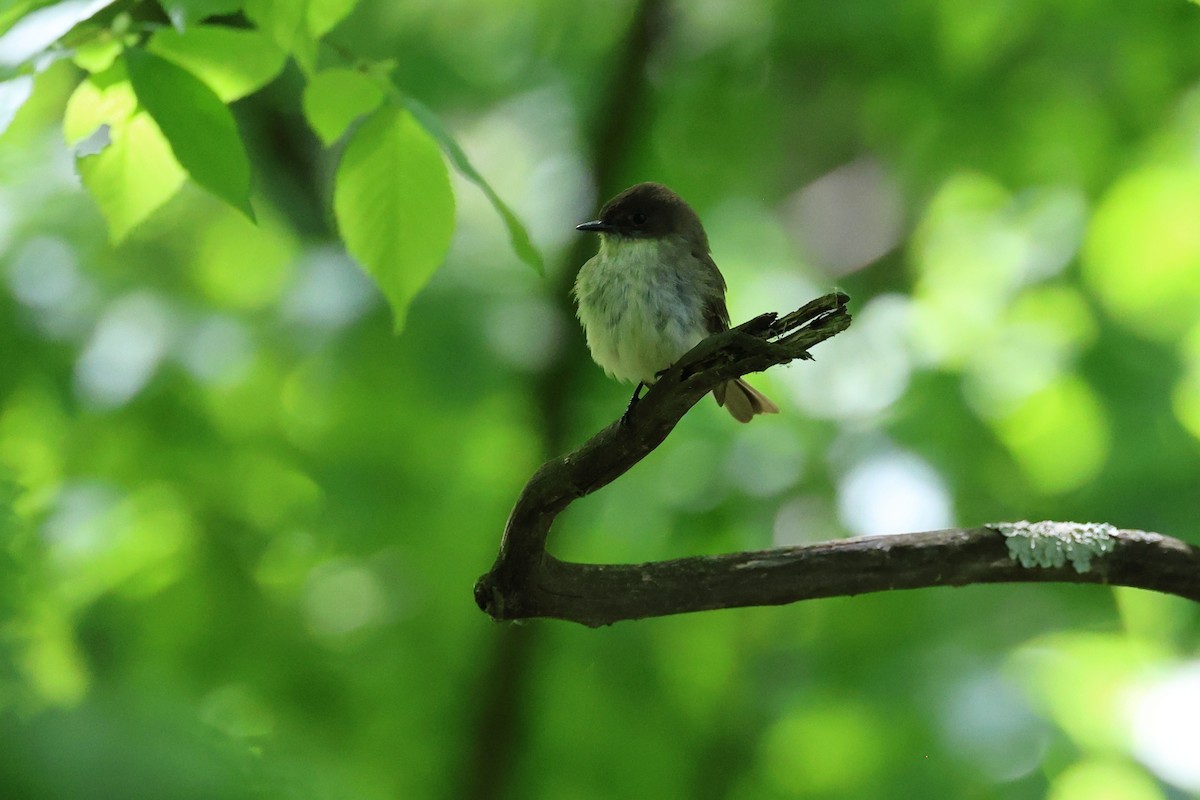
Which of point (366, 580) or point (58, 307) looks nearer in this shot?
point (58, 307)

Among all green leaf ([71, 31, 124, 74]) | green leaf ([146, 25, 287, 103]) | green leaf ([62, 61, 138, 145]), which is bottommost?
green leaf ([62, 61, 138, 145])

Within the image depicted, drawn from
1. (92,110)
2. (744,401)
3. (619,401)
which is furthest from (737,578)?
(619,401)

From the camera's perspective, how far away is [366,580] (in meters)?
6.15

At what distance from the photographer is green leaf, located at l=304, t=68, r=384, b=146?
250cm

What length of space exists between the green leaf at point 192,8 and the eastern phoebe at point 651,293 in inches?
88.1

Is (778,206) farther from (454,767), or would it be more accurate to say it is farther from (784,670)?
(454,767)

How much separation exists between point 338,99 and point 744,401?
248cm

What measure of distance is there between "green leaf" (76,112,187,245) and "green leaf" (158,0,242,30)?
318mm

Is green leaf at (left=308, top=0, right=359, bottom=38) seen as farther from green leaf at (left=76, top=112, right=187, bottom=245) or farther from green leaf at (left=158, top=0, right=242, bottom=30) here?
green leaf at (left=76, top=112, right=187, bottom=245)

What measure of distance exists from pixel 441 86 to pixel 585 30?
0.92 m

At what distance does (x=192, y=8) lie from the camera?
2.30 m

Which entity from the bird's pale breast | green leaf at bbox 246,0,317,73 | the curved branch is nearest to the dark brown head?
the bird's pale breast

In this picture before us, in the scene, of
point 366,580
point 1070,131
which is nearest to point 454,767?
point 366,580

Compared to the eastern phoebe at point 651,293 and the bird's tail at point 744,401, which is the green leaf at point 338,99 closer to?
the eastern phoebe at point 651,293
